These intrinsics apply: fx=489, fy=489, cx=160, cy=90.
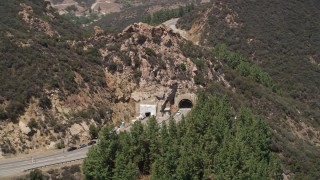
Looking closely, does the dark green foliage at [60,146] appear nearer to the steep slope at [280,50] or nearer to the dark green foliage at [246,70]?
the steep slope at [280,50]

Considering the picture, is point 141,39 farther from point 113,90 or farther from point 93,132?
point 93,132

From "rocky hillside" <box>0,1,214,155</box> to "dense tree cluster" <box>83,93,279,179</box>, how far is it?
1279 centimetres

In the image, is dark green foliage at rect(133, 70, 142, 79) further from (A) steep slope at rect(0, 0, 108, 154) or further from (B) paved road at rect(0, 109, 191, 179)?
(B) paved road at rect(0, 109, 191, 179)

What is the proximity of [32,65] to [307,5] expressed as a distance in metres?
104

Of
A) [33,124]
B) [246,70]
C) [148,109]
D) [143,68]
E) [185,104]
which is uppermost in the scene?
[143,68]

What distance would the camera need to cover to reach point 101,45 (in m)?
84.4

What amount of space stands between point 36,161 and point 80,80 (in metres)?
19.1

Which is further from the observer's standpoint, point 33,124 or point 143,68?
point 143,68

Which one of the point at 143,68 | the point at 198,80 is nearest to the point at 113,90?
the point at 143,68

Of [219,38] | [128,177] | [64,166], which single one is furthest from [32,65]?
[219,38]

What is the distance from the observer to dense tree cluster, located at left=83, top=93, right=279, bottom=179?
5109 centimetres

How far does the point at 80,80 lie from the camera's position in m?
74.3

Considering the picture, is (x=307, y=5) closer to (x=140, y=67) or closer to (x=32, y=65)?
(x=140, y=67)

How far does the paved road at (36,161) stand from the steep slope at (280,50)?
34.1m
